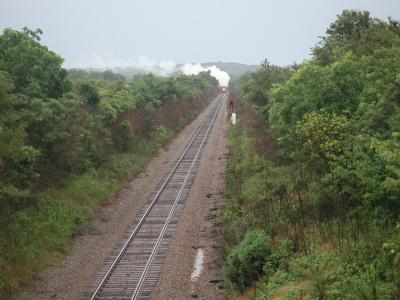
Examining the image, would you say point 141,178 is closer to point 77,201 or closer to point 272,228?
point 77,201

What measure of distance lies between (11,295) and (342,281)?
10688 millimetres

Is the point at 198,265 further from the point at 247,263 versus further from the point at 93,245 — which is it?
the point at 93,245

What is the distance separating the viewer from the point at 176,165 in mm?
34969

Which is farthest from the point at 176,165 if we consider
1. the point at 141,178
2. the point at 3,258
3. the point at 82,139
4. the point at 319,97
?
the point at 3,258

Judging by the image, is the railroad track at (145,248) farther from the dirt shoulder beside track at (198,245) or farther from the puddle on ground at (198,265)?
the puddle on ground at (198,265)

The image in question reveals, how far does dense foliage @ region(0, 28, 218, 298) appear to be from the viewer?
1762 centimetres

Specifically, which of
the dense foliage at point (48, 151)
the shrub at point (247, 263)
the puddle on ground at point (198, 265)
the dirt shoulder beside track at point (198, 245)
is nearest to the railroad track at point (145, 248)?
the dirt shoulder beside track at point (198, 245)

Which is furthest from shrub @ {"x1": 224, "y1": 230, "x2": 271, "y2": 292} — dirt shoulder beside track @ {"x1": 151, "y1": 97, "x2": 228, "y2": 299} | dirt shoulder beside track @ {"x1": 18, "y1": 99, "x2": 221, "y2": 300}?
dirt shoulder beside track @ {"x1": 18, "y1": 99, "x2": 221, "y2": 300}

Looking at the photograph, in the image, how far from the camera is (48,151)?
2394cm

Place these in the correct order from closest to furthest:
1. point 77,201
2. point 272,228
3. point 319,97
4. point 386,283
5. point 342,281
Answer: point 386,283
point 342,281
point 272,228
point 319,97
point 77,201

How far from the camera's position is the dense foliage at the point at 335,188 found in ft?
38.3

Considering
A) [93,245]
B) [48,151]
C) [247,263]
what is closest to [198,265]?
[247,263]

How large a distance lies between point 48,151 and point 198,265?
417 inches

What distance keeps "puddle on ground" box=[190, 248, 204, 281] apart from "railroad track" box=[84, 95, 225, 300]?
130 cm
